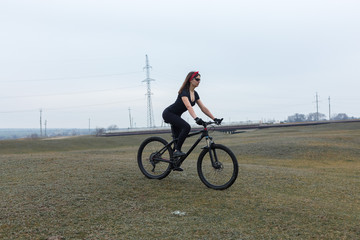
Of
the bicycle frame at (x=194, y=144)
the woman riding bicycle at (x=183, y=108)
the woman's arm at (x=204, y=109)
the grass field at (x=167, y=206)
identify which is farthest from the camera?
the woman's arm at (x=204, y=109)

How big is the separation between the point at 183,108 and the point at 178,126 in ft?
1.54

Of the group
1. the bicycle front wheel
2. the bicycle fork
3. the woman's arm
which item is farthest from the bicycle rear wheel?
the woman's arm

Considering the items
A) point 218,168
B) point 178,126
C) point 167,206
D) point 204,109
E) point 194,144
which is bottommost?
point 167,206

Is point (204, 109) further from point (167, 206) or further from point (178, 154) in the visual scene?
point (167, 206)

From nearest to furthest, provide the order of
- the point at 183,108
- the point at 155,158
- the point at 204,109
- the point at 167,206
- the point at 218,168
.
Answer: the point at 167,206
the point at 218,168
the point at 183,108
the point at 204,109
the point at 155,158

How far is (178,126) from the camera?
7410 millimetres

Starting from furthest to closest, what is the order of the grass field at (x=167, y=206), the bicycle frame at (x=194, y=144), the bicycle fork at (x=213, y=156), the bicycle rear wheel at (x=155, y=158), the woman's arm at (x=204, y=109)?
1. the bicycle rear wheel at (x=155, y=158)
2. the woman's arm at (x=204, y=109)
3. the bicycle frame at (x=194, y=144)
4. the bicycle fork at (x=213, y=156)
5. the grass field at (x=167, y=206)

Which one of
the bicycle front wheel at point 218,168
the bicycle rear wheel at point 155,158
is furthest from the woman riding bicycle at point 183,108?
the bicycle front wheel at point 218,168

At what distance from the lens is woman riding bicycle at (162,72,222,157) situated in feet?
23.7

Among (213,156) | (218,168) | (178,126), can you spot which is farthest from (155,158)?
(218,168)

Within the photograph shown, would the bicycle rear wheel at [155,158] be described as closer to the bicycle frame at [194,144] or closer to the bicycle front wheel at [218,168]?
the bicycle frame at [194,144]

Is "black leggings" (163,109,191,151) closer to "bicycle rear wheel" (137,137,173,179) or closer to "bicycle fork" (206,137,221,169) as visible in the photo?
"bicycle rear wheel" (137,137,173,179)

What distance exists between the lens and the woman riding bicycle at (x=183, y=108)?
23.7ft

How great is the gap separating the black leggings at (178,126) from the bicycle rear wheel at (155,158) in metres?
0.45
